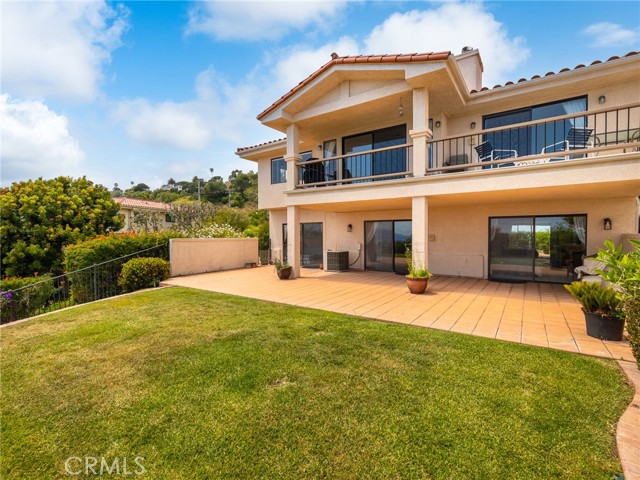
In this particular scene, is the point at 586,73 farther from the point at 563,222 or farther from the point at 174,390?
the point at 174,390

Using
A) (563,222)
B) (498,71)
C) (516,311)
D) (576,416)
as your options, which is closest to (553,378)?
(576,416)

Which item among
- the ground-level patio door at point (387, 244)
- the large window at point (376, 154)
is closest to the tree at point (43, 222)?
the large window at point (376, 154)

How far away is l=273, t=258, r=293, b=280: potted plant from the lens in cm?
1092

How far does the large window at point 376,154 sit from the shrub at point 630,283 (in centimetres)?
758

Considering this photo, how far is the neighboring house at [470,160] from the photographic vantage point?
7684 mm

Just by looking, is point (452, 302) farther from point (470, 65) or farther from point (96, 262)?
point (96, 262)

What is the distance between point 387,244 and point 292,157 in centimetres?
557

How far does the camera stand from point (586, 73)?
26.9ft

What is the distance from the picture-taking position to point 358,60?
9172mm

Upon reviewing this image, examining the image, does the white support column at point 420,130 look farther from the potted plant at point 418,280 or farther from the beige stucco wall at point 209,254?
the beige stucco wall at point 209,254

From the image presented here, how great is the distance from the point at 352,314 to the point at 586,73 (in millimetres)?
9487

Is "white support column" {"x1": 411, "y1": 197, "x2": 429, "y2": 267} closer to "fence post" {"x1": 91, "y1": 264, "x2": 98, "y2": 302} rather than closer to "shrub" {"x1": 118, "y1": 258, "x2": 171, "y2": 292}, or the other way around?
"shrub" {"x1": 118, "y1": 258, "x2": 171, "y2": 292}

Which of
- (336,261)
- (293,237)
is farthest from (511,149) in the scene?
(293,237)

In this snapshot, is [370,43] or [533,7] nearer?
[533,7]
